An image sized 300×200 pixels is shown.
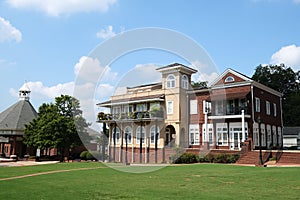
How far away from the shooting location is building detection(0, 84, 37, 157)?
41031 millimetres

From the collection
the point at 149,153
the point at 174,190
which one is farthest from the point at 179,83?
the point at 174,190

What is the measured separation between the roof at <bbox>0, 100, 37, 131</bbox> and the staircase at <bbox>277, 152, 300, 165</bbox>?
3192 centimetres

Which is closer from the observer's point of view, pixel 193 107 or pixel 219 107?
pixel 219 107

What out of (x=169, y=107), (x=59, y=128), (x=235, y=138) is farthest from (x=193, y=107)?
(x=59, y=128)

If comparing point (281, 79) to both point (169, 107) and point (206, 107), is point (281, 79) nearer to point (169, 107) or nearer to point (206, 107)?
point (206, 107)

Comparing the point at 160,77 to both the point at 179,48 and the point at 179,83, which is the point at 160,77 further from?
the point at 179,48

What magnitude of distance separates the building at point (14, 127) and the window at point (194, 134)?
22263 mm

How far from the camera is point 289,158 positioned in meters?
23.7

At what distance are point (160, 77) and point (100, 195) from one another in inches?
1000

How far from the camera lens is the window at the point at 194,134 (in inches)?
1289

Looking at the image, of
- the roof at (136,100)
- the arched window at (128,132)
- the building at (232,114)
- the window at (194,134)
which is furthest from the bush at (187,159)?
the arched window at (128,132)

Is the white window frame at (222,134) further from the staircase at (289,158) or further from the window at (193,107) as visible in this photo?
the staircase at (289,158)

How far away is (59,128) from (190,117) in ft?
47.8

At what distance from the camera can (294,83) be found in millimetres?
56562
